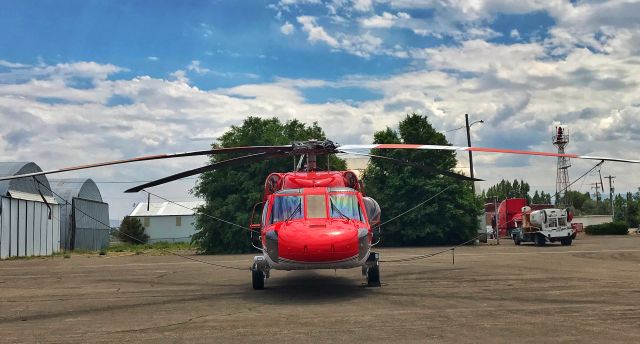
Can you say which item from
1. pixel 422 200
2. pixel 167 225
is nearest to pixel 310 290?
pixel 422 200

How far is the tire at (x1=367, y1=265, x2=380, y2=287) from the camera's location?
519 inches

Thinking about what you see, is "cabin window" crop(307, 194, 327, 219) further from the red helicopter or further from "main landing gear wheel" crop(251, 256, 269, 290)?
"main landing gear wheel" crop(251, 256, 269, 290)

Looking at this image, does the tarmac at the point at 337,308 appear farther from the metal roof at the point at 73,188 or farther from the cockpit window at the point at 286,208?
the metal roof at the point at 73,188

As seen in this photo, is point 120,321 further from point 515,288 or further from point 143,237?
point 143,237

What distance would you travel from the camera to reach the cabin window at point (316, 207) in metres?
12.0

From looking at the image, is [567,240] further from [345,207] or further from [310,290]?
[345,207]

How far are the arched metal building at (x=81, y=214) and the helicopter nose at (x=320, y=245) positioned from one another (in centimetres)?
3570

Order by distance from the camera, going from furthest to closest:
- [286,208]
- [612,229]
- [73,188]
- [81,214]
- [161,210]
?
[161,210]
[612,229]
[73,188]
[81,214]
[286,208]

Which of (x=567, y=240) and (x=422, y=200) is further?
(x=422, y=200)

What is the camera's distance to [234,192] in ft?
125

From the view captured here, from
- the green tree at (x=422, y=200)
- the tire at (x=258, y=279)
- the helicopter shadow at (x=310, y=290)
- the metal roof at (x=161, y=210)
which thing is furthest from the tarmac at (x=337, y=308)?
the metal roof at (x=161, y=210)

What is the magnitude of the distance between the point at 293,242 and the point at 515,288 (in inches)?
205

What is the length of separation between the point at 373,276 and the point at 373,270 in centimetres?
17

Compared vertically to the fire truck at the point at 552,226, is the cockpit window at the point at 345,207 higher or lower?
higher
